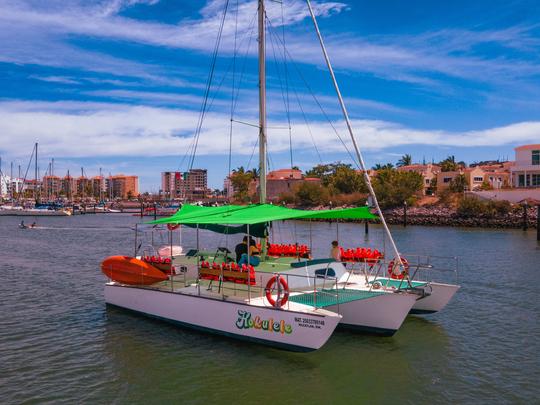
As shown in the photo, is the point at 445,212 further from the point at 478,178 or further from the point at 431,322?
the point at 431,322

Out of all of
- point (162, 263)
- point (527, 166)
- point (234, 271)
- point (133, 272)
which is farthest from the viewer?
point (527, 166)

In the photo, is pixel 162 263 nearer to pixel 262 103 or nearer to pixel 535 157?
pixel 262 103

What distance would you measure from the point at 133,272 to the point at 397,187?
8618 cm

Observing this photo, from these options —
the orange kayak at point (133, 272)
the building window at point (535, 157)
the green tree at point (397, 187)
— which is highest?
the building window at point (535, 157)

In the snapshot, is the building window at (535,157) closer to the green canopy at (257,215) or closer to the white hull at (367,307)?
the green canopy at (257,215)

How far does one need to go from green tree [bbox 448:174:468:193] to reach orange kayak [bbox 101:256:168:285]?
8513 cm

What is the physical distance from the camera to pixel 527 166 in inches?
3226

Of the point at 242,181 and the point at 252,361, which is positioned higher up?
the point at 242,181

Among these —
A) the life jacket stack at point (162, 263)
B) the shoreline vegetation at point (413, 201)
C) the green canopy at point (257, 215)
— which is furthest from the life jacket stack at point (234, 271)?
the shoreline vegetation at point (413, 201)

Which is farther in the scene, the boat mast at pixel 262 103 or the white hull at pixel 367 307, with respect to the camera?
the boat mast at pixel 262 103

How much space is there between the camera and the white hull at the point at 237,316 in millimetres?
11641

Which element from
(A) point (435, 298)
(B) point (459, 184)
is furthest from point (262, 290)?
(B) point (459, 184)

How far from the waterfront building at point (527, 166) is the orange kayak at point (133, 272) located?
7864 cm

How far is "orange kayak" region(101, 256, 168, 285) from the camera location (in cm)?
1603
